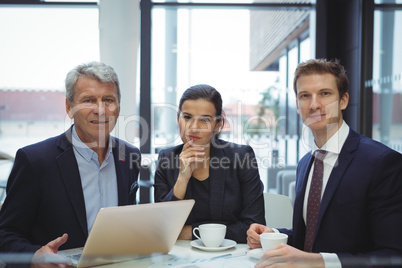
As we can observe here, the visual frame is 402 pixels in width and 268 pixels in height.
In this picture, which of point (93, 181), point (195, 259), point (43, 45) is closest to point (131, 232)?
point (195, 259)

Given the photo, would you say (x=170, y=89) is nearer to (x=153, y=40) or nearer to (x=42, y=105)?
(x=153, y=40)

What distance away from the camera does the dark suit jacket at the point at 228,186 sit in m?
1.99

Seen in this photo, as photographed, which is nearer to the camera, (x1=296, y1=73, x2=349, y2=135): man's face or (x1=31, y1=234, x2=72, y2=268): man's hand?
(x1=31, y1=234, x2=72, y2=268): man's hand

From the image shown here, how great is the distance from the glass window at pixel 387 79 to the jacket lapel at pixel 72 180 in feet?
8.98

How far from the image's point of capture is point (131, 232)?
4.38 feet

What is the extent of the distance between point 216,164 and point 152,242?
2.47 ft

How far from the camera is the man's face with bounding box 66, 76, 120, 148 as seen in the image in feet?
6.09

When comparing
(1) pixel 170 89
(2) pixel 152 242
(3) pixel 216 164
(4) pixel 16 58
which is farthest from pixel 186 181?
(4) pixel 16 58

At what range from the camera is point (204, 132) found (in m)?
2.07

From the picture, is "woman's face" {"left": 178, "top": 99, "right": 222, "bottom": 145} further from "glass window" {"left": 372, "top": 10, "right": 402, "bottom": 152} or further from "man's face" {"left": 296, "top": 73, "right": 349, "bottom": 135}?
"glass window" {"left": 372, "top": 10, "right": 402, "bottom": 152}

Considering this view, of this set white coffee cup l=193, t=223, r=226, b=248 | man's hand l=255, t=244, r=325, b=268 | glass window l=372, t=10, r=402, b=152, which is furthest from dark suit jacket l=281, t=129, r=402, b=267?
glass window l=372, t=10, r=402, b=152

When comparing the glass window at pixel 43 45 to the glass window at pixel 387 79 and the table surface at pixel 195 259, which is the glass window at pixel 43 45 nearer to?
the glass window at pixel 387 79

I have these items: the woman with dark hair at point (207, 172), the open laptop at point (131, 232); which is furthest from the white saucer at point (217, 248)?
the woman with dark hair at point (207, 172)

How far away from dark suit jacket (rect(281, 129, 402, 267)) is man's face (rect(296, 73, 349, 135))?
0.11 m
